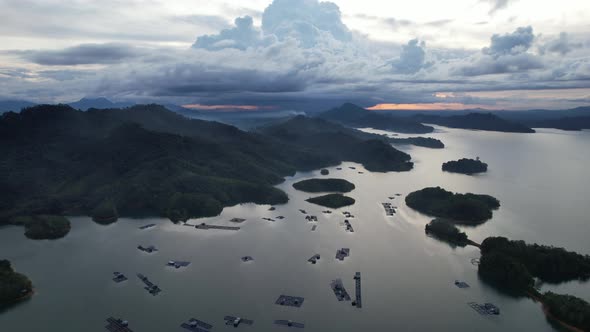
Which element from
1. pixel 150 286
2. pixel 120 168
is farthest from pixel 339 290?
pixel 120 168

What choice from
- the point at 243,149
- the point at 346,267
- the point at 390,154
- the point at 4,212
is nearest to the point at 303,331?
the point at 346,267

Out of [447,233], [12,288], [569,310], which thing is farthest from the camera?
[447,233]

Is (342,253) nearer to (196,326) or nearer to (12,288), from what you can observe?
(196,326)

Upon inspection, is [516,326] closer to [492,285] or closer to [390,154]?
[492,285]

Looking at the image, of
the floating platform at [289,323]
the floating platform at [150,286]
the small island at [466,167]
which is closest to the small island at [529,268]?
the floating platform at [289,323]

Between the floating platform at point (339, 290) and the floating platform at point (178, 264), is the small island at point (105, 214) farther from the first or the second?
the floating platform at point (339, 290)

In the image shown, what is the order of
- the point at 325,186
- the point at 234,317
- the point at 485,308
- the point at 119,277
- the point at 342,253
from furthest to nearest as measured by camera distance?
1. the point at 325,186
2. the point at 342,253
3. the point at 119,277
4. the point at 485,308
5. the point at 234,317
